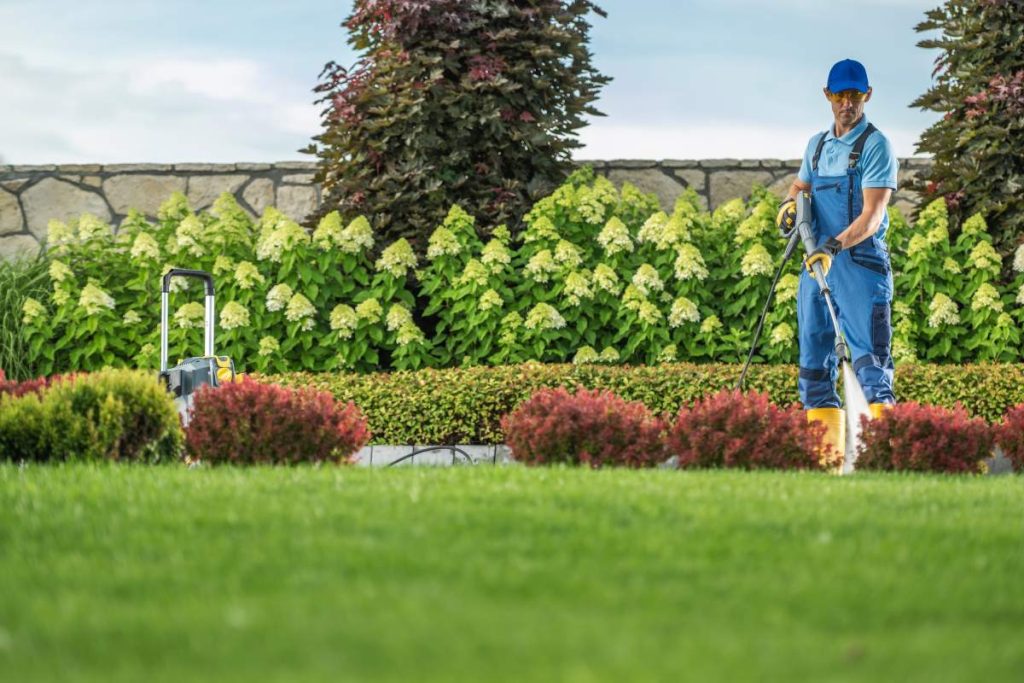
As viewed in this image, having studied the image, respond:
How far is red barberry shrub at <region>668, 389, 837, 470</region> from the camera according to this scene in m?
7.43

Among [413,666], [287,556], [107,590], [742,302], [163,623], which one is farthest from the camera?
[742,302]

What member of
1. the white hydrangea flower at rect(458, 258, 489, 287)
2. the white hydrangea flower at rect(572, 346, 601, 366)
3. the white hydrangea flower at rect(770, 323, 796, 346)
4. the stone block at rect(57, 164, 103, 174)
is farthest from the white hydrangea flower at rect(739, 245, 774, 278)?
the stone block at rect(57, 164, 103, 174)

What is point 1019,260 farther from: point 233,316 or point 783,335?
point 233,316

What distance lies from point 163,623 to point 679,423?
466 cm

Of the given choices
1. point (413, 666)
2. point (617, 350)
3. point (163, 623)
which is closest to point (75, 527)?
point (163, 623)

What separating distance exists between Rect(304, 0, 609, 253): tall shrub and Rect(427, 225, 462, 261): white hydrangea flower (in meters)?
0.59

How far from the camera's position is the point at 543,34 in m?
12.9

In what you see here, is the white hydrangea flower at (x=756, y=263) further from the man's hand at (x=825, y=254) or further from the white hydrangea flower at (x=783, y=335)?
the man's hand at (x=825, y=254)

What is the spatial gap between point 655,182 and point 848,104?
6.24 meters

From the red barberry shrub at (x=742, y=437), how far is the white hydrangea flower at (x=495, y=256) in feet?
14.7

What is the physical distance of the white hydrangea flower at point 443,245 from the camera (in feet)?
38.8

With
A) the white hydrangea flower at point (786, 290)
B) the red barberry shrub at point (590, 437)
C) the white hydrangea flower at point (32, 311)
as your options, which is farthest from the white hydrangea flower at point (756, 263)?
the white hydrangea flower at point (32, 311)

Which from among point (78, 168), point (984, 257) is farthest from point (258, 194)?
point (984, 257)

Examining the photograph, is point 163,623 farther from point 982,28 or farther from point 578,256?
point 982,28
